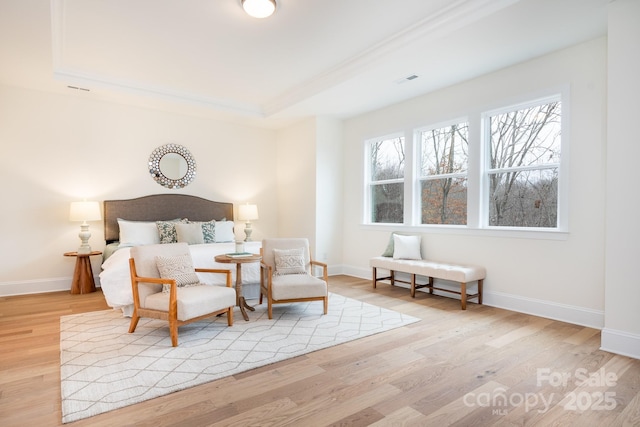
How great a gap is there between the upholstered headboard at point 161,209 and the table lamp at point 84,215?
0.30 metres

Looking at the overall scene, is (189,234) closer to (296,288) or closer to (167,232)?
(167,232)

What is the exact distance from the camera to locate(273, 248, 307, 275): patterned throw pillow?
166 inches

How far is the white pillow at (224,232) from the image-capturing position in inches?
228

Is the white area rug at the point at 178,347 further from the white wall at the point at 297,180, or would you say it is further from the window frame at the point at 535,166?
the white wall at the point at 297,180

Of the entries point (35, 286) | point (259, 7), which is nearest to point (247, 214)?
point (35, 286)

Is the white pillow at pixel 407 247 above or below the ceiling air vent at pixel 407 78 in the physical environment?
below

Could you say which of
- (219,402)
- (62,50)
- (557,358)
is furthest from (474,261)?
(62,50)

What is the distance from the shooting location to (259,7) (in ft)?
10.3

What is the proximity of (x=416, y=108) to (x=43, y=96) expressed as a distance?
5.53 meters

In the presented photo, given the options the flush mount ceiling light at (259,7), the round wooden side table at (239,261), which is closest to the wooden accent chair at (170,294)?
the round wooden side table at (239,261)

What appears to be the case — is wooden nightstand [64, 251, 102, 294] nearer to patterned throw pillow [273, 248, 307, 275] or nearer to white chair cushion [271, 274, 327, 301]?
patterned throw pillow [273, 248, 307, 275]

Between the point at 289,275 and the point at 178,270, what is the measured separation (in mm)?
1231

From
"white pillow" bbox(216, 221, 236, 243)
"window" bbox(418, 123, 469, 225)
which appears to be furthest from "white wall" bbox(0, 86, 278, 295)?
"window" bbox(418, 123, 469, 225)

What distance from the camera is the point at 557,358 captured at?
2824 mm
